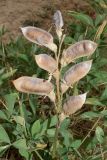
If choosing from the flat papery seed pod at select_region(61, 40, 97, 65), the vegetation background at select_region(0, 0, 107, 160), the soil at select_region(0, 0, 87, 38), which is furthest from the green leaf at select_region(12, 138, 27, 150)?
the soil at select_region(0, 0, 87, 38)

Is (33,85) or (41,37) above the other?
(41,37)

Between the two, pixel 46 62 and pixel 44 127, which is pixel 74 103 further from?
pixel 44 127

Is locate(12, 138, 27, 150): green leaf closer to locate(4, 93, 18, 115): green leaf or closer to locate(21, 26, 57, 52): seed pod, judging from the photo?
locate(4, 93, 18, 115): green leaf

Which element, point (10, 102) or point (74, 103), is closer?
point (74, 103)

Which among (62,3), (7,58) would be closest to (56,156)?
(7,58)

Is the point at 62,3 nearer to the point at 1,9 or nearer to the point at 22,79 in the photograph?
the point at 1,9

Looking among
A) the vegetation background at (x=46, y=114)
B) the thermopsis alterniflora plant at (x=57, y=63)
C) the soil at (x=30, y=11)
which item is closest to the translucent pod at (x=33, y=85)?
the thermopsis alterniflora plant at (x=57, y=63)

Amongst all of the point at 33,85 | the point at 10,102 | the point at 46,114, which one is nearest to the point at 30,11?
the point at 46,114

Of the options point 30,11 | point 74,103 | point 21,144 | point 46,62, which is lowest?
point 30,11
